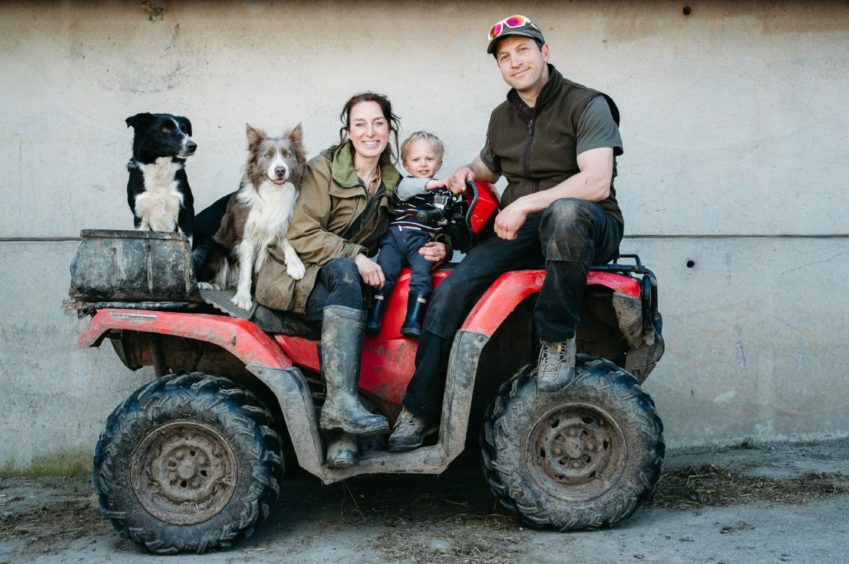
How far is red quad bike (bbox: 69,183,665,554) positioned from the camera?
3977 millimetres

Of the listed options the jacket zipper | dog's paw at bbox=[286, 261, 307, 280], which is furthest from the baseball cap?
dog's paw at bbox=[286, 261, 307, 280]

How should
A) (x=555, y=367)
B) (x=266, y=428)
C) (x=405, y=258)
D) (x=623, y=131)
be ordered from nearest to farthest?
(x=555, y=367) < (x=266, y=428) < (x=405, y=258) < (x=623, y=131)

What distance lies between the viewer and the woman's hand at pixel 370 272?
4172 mm

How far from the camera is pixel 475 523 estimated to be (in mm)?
4305

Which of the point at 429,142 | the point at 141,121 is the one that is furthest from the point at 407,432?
the point at 141,121

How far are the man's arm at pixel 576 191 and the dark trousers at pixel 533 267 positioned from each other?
0.32 feet

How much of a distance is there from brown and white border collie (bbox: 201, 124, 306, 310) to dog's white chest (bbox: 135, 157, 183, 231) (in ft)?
1.17

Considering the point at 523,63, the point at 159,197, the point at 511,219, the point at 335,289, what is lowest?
the point at 335,289

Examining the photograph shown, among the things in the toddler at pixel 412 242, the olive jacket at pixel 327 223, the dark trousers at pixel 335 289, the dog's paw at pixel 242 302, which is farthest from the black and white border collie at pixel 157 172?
the toddler at pixel 412 242

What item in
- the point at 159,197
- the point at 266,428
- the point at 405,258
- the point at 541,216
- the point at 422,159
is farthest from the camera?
the point at 422,159

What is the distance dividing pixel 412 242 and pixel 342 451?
104cm

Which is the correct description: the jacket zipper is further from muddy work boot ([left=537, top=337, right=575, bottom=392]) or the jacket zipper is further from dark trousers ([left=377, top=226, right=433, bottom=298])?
muddy work boot ([left=537, top=337, right=575, bottom=392])

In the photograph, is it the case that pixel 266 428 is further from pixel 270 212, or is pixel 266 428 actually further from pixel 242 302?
pixel 270 212

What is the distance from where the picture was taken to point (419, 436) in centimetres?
411
